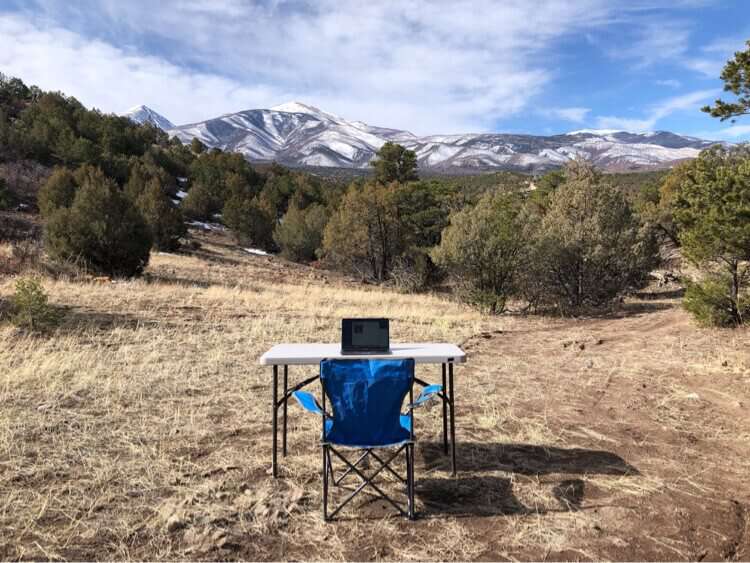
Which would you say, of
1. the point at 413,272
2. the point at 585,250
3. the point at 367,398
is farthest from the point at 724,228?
the point at 413,272

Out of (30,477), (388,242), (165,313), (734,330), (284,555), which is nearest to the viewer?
(284,555)

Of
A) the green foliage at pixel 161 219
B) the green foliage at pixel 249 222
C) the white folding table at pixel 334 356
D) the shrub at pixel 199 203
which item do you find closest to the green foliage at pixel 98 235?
the green foliage at pixel 161 219

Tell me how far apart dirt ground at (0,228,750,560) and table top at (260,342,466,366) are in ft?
2.97

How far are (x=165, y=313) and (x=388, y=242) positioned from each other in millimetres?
19369

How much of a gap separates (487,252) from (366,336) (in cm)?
1216

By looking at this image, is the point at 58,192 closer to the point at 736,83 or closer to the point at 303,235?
the point at 303,235

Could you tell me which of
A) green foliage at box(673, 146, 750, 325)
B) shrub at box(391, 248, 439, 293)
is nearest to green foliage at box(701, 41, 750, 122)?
green foliage at box(673, 146, 750, 325)

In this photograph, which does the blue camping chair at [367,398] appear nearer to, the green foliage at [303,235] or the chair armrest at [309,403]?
the chair armrest at [309,403]

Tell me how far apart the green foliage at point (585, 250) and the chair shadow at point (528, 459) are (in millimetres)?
12115

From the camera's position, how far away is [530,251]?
15914mm

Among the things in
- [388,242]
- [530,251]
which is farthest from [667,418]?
[388,242]

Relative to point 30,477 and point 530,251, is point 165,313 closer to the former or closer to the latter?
point 30,477

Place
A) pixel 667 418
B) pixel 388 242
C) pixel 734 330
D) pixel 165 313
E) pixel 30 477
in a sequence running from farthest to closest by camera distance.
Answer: pixel 388 242
pixel 165 313
pixel 734 330
pixel 667 418
pixel 30 477

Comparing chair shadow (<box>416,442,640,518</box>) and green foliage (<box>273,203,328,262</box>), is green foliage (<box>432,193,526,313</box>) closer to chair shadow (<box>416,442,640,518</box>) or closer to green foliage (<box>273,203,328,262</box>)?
chair shadow (<box>416,442,640,518</box>)
